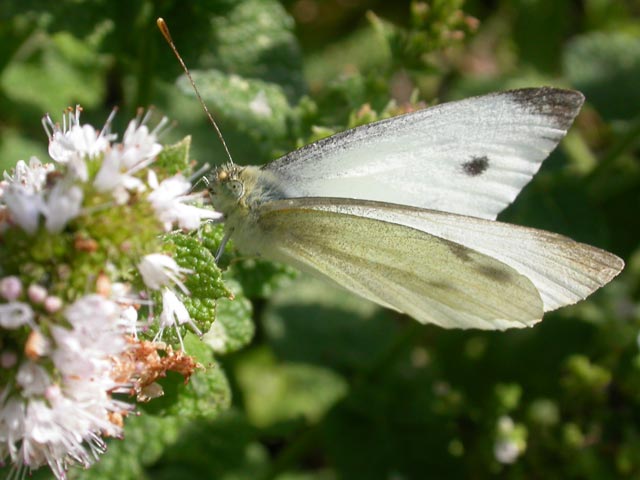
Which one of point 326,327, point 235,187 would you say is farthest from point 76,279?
point 326,327

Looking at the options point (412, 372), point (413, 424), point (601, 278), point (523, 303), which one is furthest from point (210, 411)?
point (412, 372)

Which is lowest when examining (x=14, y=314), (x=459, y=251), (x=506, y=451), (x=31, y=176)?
(x=506, y=451)

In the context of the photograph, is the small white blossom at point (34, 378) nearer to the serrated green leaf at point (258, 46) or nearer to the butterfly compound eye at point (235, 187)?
the butterfly compound eye at point (235, 187)

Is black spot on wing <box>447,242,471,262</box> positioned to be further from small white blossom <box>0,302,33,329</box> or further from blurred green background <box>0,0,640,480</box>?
small white blossom <box>0,302,33,329</box>

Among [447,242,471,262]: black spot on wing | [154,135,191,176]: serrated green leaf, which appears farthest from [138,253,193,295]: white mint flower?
[447,242,471,262]: black spot on wing

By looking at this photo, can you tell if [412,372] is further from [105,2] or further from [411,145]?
[105,2]

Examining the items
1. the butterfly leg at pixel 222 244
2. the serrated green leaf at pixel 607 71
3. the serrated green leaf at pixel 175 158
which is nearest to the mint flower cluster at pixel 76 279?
the serrated green leaf at pixel 175 158

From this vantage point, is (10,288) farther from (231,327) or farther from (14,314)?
(231,327)
